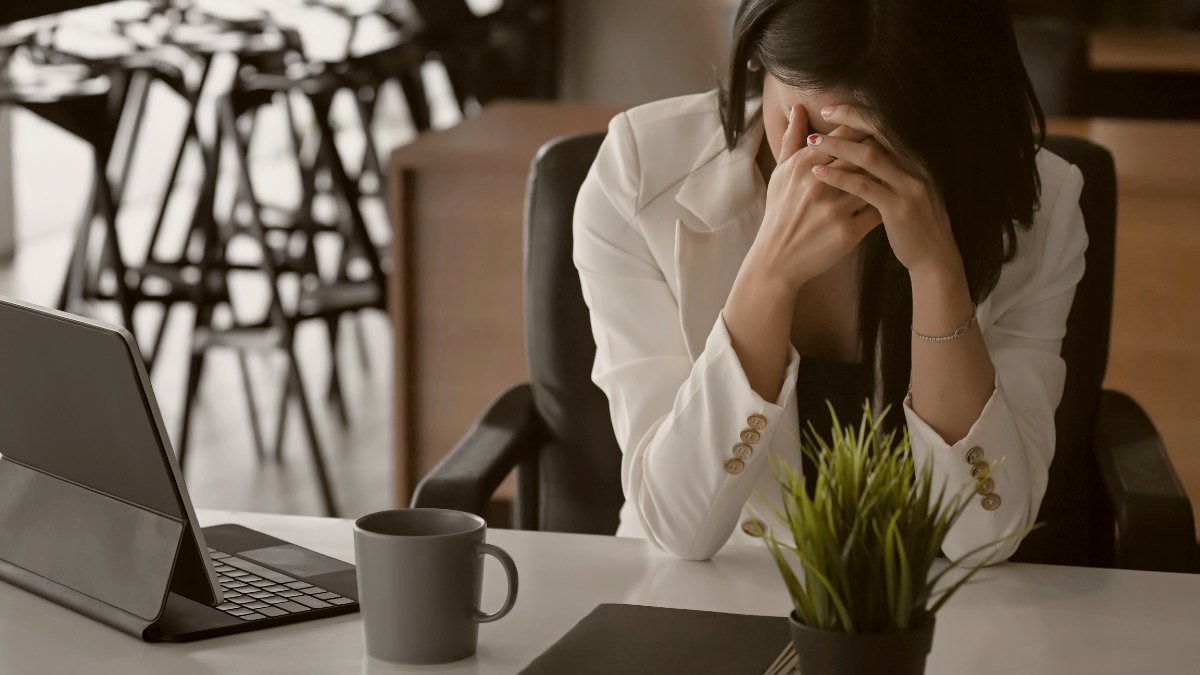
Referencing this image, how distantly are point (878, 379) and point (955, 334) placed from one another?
0.51 ft

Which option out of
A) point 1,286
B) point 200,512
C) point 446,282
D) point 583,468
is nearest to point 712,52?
point 1,286

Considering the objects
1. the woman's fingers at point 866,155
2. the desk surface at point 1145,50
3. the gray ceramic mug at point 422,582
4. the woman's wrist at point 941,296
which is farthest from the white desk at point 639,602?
the desk surface at point 1145,50

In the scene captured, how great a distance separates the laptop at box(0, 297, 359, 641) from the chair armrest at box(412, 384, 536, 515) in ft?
0.94

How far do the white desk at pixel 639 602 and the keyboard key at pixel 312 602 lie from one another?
17 millimetres

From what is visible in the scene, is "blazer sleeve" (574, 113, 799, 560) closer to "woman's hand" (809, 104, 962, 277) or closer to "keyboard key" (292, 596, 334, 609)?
"woman's hand" (809, 104, 962, 277)

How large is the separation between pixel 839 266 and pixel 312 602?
→ 26.2 inches

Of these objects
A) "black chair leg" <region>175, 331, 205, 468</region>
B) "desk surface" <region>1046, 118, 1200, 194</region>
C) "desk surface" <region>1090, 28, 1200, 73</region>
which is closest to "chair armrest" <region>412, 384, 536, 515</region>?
"desk surface" <region>1046, 118, 1200, 194</region>

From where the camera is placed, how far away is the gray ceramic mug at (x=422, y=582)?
86 centimetres

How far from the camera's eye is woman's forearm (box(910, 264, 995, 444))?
1.22m

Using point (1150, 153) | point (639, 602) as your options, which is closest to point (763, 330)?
point (639, 602)

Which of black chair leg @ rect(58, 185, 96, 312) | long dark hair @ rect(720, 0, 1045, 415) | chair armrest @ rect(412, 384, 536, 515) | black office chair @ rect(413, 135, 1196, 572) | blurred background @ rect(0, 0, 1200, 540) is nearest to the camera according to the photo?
long dark hair @ rect(720, 0, 1045, 415)

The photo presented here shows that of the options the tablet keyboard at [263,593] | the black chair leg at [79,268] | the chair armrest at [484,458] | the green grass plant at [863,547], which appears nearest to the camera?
the green grass plant at [863,547]

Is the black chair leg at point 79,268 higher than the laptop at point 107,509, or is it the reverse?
the laptop at point 107,509

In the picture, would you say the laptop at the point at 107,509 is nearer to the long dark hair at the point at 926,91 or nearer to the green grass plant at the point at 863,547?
the green grass plant at the point at 863,547
